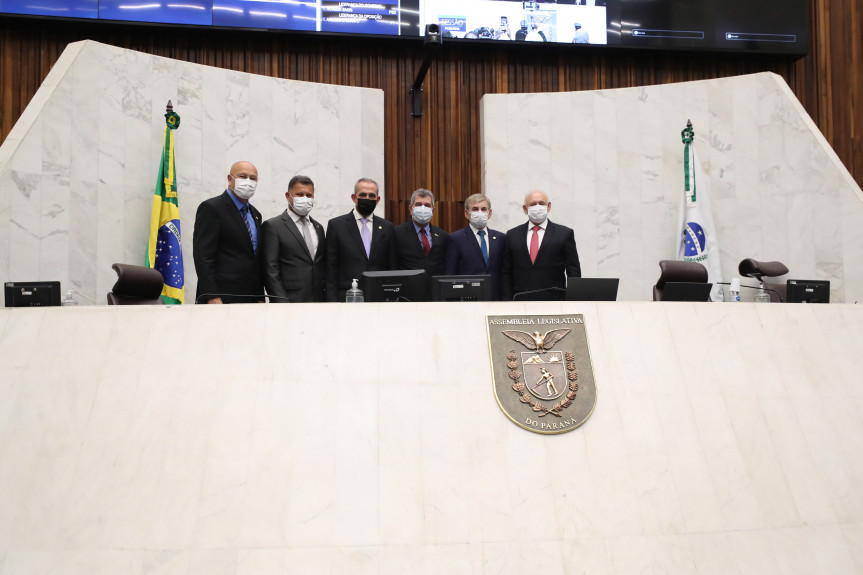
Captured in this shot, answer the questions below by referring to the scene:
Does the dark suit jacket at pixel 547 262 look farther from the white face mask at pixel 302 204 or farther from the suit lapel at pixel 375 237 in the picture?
the white face mask at pixel 302 204

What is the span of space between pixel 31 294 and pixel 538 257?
9.02 ft

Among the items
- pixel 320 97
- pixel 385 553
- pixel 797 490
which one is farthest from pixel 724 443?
pixel 320 97

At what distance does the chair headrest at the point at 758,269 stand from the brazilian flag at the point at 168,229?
4001 mm

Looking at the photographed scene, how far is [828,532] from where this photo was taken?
362 cm

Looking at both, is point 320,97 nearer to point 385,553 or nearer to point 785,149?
point 785,149

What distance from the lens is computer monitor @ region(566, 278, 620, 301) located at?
13.8ft

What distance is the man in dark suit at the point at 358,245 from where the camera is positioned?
484 centimetres

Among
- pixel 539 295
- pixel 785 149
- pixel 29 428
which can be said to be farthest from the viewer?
pixel 785 149

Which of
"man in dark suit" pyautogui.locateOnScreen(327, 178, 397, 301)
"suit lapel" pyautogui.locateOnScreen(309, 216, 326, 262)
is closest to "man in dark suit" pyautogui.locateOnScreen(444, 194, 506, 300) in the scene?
"man in dark suit" pyautogui.locateOnScreen(327, 178, 397, 301)

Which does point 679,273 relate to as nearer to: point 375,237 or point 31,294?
point 375,237

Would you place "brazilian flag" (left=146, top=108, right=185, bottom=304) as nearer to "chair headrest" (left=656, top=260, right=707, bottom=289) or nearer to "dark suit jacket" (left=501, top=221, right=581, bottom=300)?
"dark suit jacket" (left=501, top=221, right=581, bottom=300)

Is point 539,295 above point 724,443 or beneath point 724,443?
above

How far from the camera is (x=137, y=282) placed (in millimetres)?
4277

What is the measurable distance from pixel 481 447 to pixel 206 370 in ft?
4.12
